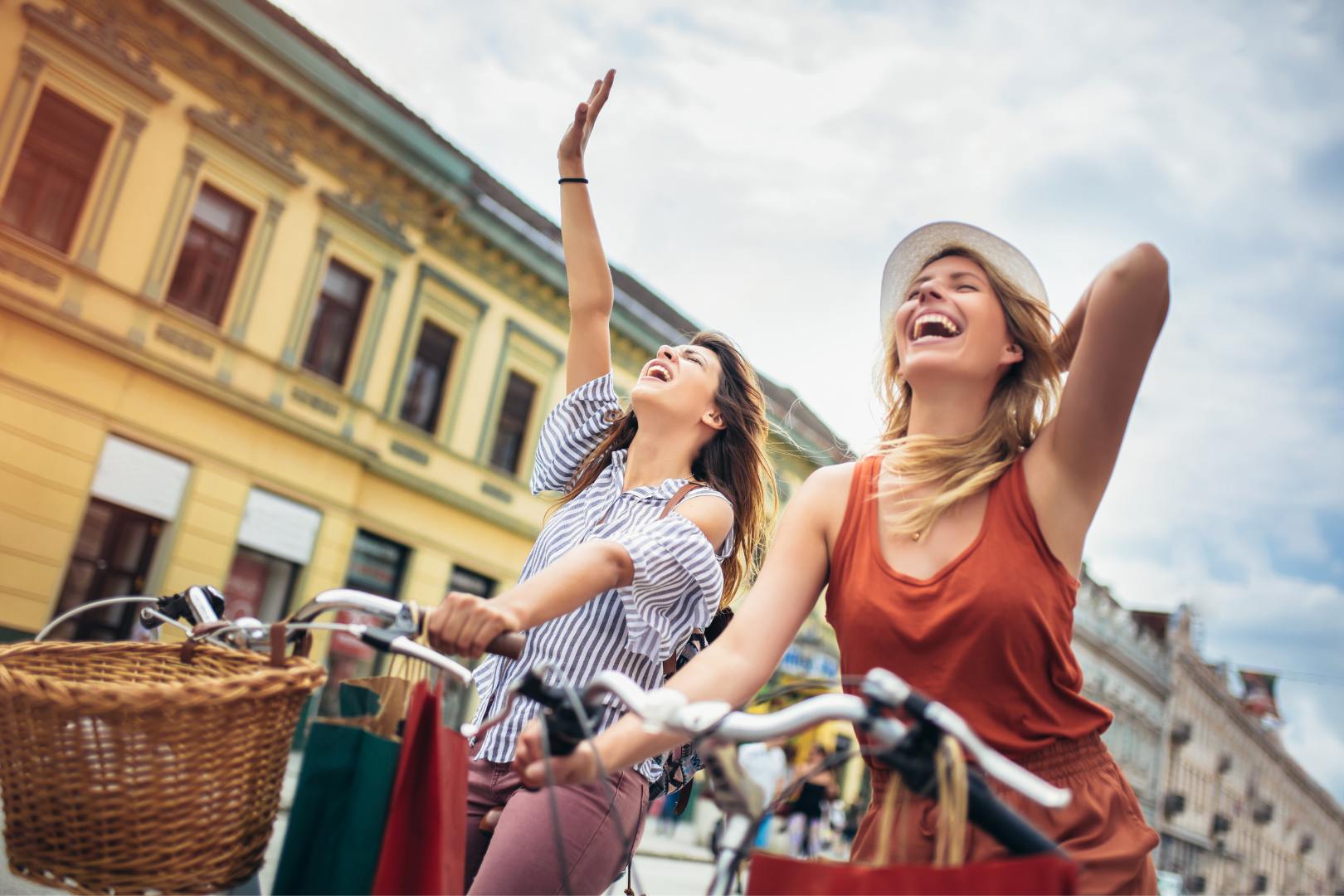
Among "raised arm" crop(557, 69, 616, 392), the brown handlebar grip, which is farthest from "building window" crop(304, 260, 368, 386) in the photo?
the brown handlebar grip

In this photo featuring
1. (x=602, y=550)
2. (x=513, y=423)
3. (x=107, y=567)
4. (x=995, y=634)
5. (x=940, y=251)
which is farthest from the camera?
(x=513, y=423)

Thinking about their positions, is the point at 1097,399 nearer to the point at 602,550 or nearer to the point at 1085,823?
the point at 1085,823

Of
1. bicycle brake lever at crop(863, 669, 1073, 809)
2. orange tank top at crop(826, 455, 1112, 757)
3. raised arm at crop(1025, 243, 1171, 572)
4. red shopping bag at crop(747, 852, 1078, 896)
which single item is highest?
raised arm at crop(1025, 243, 1171, 572)

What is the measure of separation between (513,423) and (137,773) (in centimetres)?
1795

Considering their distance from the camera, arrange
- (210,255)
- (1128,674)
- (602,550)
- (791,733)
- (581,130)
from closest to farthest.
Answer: (791,733), (602,550), (581,130), (210,255), (1128,674)

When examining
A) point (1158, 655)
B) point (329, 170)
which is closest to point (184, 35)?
point (329, 170)

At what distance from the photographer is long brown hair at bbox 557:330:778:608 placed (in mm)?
2908

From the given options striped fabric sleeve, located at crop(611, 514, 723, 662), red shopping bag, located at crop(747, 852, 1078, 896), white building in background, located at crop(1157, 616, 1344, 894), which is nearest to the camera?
red shopping bag, located at crop(747, 852, 1078, 896)

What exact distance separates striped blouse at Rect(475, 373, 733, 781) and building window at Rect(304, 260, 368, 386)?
13647mm

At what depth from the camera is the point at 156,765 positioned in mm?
1563

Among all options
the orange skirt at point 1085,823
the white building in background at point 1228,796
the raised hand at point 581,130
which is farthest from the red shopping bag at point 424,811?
the white building in background at point 1228,796

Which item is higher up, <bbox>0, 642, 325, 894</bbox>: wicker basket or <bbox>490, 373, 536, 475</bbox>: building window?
<bbox>490, 373, 536, 475</bbox>: building window

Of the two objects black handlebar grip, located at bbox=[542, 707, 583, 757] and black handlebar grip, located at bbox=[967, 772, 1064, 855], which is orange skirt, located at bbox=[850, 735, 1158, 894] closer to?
black handlebar grip, located at bbox=[967, 772, 1064, 855]

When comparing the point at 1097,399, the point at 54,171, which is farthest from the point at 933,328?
the point at 54,171
